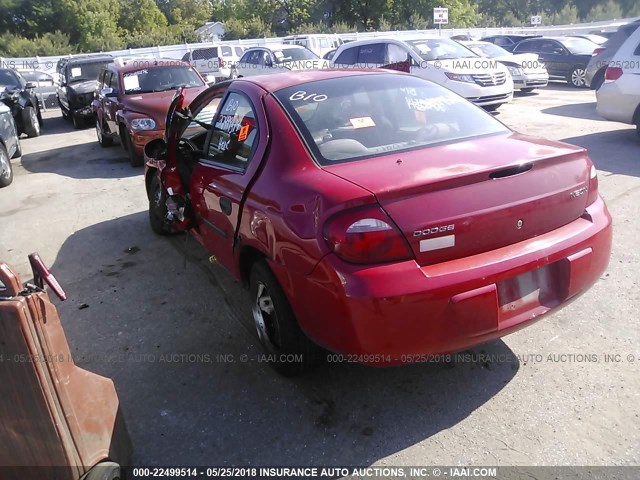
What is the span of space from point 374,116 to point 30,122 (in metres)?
12.3

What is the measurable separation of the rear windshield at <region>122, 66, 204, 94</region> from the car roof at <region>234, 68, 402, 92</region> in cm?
648

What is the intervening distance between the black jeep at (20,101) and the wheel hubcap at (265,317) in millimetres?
11624

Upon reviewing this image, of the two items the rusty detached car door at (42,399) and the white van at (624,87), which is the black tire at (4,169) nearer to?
the rusty detached car door at (42,399)

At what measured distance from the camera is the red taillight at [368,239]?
7.96ft

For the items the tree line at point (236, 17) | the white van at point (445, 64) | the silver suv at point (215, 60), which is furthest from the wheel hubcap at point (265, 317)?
the tree line at point (236, 17)

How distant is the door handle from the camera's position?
11.3ft

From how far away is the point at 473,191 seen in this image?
2.57m

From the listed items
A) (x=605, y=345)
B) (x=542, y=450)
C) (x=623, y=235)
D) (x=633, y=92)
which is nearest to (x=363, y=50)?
(x=633, y=92)

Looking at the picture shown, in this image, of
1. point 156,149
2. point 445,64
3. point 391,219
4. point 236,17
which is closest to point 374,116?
point 391,219

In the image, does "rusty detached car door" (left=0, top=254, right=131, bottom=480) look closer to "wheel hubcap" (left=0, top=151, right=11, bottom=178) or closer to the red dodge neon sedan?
the red dodge neon sedan

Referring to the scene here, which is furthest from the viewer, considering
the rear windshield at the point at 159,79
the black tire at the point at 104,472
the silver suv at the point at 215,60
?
the silver suv at the point at 215,60

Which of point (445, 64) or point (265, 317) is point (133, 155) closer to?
point (265, 317)

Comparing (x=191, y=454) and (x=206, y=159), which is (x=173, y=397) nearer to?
(x=191, y=454)

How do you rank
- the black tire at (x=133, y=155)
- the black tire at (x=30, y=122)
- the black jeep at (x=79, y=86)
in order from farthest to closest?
the black jeep at (x=79, y=86) → the black tire at (x=30, y=122) → the black tire at (x=133, y=155)
